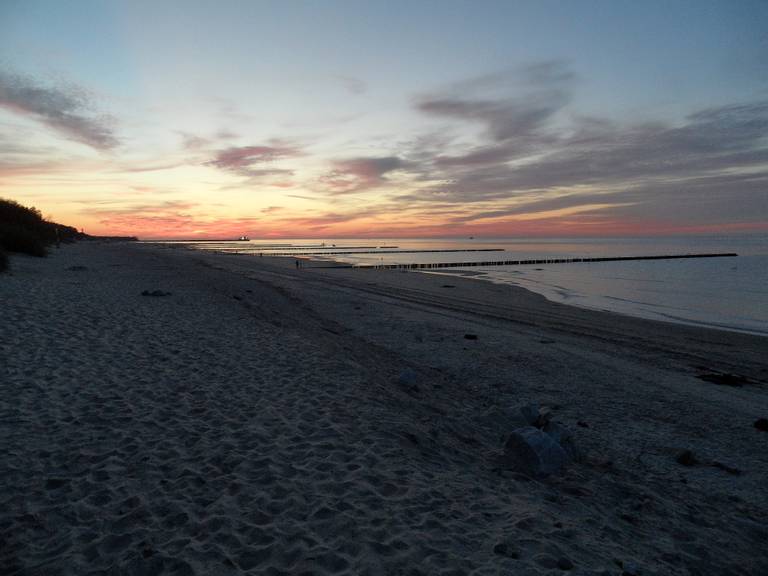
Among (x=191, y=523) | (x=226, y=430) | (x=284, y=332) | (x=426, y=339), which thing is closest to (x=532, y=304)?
(x=426, y=339)

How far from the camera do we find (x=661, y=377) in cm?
1325

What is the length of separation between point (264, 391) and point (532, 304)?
23246 millimetres

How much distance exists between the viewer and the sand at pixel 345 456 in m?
4.75

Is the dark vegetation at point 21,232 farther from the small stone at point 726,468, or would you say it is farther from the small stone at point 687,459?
the small stone at point 726,468

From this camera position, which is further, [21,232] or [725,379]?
[21,232]

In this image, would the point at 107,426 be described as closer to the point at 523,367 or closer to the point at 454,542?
the point at 454,542

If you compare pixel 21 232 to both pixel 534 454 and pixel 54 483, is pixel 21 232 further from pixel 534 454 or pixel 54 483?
pixel 534 454

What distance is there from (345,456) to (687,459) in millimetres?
6001

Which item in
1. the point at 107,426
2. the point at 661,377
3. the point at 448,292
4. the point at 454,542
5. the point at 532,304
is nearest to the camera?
the point at 454,542

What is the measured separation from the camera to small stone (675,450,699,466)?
7.91 metres

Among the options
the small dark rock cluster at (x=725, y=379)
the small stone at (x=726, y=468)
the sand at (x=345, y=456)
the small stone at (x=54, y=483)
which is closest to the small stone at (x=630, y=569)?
the sand at (x=345, y=456)

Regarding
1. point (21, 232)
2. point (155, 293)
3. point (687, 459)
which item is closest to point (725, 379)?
point (687, 459)

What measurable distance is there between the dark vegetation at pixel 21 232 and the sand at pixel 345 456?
17.8 metres

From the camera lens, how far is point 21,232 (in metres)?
33.6
